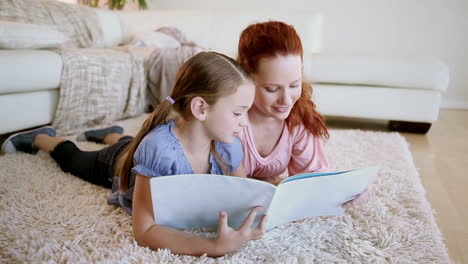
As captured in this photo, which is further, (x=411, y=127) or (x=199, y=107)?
(x=411, y=127)

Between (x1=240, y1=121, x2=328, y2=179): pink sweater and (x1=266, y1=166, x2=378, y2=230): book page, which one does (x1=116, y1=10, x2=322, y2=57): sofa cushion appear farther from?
(x1=266, y1=166, x2=378, y2=230): book page

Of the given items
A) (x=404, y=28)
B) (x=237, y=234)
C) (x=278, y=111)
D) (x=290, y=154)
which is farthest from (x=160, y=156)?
(x=404, y=28)

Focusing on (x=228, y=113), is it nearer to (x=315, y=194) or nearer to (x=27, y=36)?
(x=315, y=194)

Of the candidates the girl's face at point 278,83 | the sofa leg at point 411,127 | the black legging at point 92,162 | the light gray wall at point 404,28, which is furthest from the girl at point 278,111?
the light gray wall at point 404,28

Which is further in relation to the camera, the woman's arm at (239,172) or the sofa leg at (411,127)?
the sofa leg at (411,127)

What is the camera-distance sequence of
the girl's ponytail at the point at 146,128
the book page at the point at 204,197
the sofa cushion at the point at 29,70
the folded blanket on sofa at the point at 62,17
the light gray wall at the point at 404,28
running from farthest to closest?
the light gray wall at the point at 404,28 < the folded blanket on sofa at the point at 62,17 < the sofa cushion at the point at 29,70 < the girl's ponytail at the point at 146,128 < the book page at the point at 204,197

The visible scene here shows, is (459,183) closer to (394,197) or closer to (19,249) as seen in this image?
(394,197)

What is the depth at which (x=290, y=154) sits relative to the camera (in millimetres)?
1077

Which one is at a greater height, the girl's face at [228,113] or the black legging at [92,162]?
the girl's face at [228,113]

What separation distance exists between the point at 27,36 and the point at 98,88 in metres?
0.40

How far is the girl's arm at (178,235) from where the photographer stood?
715 mm

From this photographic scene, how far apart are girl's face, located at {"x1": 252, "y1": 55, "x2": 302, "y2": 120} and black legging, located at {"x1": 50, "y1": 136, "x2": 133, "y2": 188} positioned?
476mm

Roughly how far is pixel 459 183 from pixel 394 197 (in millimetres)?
415

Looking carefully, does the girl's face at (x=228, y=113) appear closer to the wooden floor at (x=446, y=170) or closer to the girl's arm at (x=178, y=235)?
the girl's arm at (x=178, y=235)
